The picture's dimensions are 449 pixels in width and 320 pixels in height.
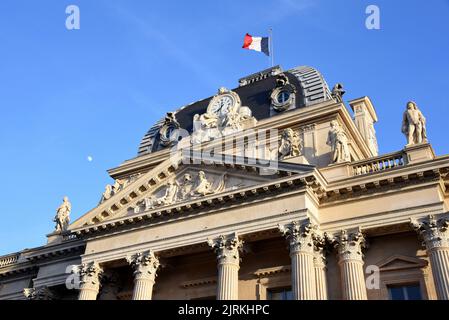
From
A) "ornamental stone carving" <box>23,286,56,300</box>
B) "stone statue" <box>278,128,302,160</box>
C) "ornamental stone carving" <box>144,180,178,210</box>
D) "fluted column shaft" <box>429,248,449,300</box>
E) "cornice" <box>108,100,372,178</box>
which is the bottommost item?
"fluted column shaft" <box>429,248,449,300</box>

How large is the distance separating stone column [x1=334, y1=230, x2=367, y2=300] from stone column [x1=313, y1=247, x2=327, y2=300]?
73 centimetres

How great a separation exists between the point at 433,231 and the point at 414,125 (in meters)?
5.37

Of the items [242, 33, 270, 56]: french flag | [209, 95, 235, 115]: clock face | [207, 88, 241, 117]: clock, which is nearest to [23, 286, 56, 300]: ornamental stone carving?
[207, 88, 241, 117]: clock

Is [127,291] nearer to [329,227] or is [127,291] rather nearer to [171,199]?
[171,199]

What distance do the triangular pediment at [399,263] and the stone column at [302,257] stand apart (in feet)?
10.3

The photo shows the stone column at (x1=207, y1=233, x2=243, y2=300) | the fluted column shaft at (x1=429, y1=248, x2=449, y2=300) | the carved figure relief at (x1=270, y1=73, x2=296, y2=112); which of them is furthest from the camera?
the carved figure relief at (x1=270, y1=73, x2=296, y2=112)

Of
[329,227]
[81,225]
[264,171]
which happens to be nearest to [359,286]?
[329,227]

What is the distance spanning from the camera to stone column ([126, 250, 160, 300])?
23.6m

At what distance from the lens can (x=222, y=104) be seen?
3372cm

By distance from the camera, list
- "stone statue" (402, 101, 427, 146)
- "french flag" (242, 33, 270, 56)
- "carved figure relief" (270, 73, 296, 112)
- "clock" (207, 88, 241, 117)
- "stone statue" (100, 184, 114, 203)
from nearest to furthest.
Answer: "stone statue" (402, 101, 427, 146) → "stone statue" (100, 184, 114, 203) → "carved figure relief" (270, 73, 296, 112) → "clock" (207, 88, 241, 117) → "french flag" (242, 33, 270, 56)

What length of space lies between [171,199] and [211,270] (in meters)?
3.98

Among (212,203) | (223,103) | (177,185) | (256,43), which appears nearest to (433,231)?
(212,203)

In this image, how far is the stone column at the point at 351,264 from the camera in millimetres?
20469

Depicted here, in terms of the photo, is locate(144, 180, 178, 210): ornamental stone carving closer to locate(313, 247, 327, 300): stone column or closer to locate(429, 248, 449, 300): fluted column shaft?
locate(313, 247, 327, 300): stone column
